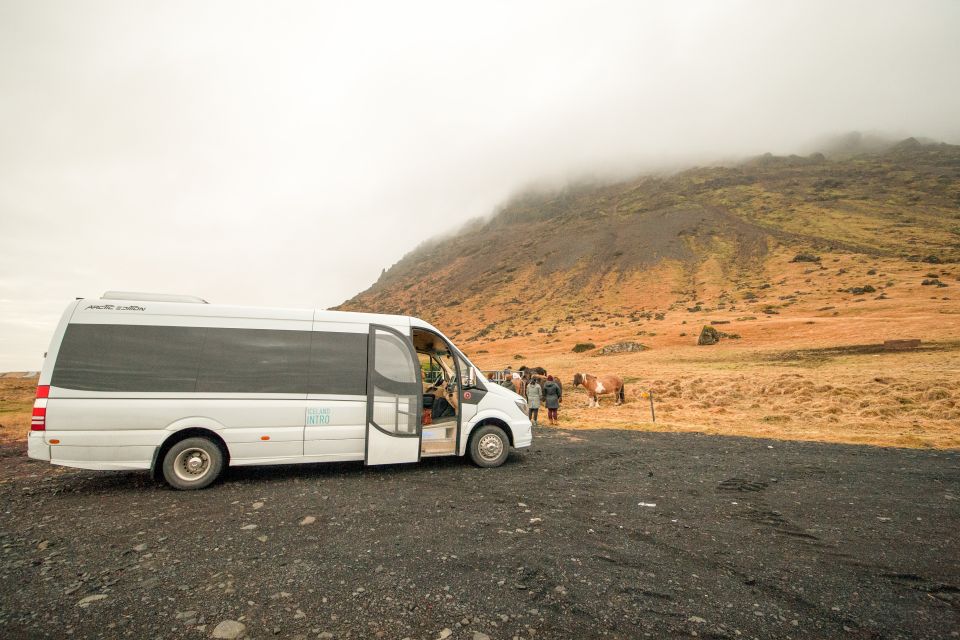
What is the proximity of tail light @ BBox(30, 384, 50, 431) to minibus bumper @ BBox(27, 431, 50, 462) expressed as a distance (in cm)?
9

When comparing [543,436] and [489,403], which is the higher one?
[489,403]

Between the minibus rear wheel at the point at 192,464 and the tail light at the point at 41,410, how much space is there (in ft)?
5.40

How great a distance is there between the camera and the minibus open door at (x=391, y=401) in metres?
7.46

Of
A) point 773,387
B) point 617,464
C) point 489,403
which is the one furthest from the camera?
point 773,387

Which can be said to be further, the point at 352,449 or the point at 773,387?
the point at 773,387

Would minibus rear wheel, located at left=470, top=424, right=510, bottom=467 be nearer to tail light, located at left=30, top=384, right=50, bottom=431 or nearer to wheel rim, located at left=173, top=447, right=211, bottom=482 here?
wheel rim, located at left=173, top=447, right=211, bottom=482

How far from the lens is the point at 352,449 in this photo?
7.42m

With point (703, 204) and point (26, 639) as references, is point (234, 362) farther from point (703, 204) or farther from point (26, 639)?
point (703, 204)

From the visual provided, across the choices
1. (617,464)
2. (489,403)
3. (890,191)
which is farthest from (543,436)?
(890,191)

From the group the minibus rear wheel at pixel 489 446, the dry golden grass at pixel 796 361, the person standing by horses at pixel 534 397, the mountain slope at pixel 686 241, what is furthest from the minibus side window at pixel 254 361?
the mountain slope at pixel 686 241

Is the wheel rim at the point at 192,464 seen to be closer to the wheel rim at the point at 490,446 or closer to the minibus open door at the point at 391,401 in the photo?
the minibus open door at the point at 391,401

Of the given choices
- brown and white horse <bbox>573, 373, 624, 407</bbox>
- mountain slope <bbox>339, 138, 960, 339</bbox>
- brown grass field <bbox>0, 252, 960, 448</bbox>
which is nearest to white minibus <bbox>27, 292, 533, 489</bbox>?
brown grass field <bbox>0, 252, 960, 448</bbox>

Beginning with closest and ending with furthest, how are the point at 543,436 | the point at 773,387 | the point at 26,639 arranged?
the point at 26,639 < the point at 543,436 < the point at 773,387

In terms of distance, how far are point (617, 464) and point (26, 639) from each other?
867cm
